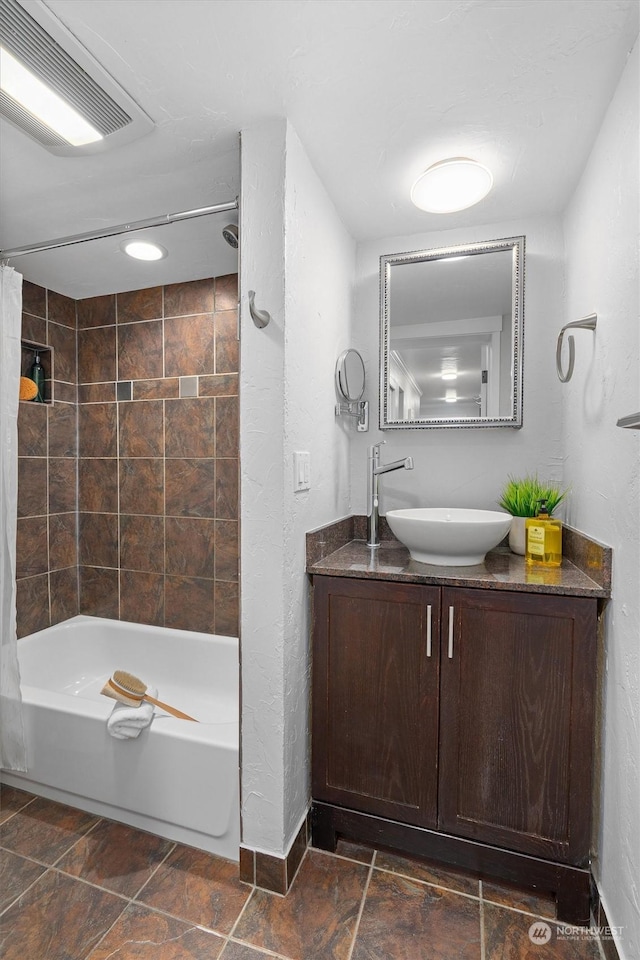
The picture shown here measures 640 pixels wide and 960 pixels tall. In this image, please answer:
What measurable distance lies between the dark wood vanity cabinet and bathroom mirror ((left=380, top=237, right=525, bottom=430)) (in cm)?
84

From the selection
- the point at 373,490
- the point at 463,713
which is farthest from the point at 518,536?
the point at 463,713

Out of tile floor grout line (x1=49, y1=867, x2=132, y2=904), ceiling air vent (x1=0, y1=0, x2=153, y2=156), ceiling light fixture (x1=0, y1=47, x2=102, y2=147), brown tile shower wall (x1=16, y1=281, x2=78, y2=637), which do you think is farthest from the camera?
brown tile shower wall (x1=16, y1=281, x2=78, y2=637)

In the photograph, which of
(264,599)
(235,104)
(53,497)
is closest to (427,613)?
(264,599)

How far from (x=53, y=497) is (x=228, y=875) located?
198 centimetres

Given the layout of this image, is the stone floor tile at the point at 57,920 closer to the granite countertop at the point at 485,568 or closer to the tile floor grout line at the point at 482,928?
the tile floor grout line at the point at 482,928

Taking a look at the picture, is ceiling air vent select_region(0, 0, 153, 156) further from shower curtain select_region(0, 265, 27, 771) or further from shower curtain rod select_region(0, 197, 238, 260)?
shower curtain select_region(0, 265, 27, 771)

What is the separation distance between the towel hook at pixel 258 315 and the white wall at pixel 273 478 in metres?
0.02

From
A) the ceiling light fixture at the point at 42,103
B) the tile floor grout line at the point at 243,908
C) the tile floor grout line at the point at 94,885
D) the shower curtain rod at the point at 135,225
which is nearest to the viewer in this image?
the ceiling light fixture at the point at 42,103

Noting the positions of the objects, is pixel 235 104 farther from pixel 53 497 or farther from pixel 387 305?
pixel 53 497

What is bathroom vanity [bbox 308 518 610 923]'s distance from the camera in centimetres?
131

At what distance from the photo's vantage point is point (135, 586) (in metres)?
2.61

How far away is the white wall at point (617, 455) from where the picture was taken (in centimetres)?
111

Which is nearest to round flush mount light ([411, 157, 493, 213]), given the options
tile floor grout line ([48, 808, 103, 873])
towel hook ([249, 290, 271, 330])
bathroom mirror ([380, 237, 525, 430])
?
bathroom mirror ([380, 237, 525, 430])

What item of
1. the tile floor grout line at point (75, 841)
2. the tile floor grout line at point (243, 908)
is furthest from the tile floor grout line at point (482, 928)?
the tile floor grout line at point (75, 841)
